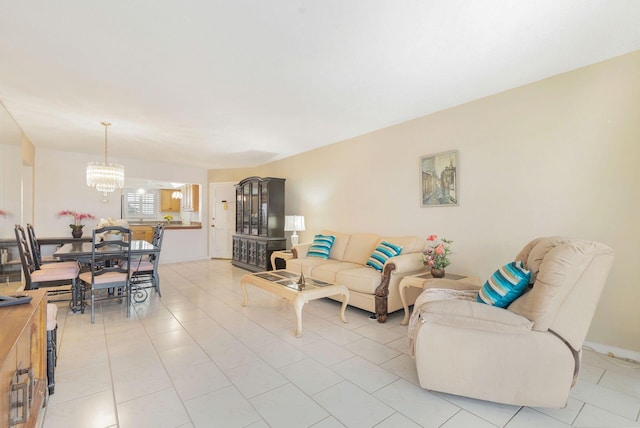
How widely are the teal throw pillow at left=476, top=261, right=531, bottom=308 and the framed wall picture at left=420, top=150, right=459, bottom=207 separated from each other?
1.51 m

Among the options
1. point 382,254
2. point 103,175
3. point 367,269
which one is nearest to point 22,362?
point 367,269

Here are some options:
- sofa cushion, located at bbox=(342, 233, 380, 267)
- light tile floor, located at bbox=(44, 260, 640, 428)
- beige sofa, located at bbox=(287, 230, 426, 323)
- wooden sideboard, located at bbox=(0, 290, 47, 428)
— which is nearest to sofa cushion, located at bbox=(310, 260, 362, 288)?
beige sofa, located at bbox=(287, 230, 426, 323)

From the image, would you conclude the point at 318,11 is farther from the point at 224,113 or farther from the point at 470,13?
the point at 224,113

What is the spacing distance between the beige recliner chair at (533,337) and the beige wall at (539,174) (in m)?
1.09

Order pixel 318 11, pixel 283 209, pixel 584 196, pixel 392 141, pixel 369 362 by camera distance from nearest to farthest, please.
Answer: pixel 318 11 → pixel 369 362 → pixel 584 196 → pixel 392 141 → pixel 283 209

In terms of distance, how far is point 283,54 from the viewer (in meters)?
2.30

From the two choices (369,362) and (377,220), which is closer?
(369,362)

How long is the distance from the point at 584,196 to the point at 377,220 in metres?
2.31

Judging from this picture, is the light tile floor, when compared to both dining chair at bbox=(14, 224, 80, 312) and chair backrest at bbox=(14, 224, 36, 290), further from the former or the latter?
chair backrest at bbox=(14, 224, 36, 290)

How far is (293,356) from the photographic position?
2.40 meters

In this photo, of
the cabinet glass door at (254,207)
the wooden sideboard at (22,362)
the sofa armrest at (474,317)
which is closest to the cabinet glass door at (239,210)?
the cabinet glass door at (254,207)

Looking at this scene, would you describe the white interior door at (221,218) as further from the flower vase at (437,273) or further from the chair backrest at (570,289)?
the chair backrest at (570,289)

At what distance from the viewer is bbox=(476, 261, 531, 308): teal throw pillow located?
1.90 metres

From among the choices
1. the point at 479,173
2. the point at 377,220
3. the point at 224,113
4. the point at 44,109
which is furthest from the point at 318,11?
the point at 44,109
